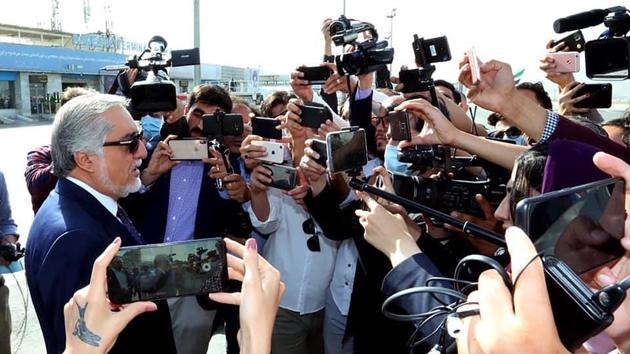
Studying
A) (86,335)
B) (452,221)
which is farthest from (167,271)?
(452,221)

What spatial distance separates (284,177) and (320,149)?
1.03 feet

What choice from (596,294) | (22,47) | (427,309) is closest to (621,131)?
(427,309)

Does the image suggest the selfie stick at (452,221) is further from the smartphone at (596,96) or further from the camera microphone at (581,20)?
the smartphone at (596,96)

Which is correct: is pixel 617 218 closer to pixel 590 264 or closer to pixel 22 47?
pixel 590 264

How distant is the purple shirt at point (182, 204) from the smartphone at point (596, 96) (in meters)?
2.40

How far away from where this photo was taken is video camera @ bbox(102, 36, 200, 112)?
2.72 meters

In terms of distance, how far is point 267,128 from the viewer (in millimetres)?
2766

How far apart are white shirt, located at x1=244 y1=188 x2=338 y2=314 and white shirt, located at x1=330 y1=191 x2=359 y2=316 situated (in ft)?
0.22

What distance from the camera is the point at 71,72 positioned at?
109 ft

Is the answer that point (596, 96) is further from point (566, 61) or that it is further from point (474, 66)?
point (474, 66)

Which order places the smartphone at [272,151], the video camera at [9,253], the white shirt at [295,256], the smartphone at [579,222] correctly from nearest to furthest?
the smartphone at [579,222]
the smartphone at [272,151]
the white shirt at [295,256]
the video camera at [9,253]

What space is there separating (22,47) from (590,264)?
118 feet

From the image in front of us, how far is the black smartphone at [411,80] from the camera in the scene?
2.39 metres

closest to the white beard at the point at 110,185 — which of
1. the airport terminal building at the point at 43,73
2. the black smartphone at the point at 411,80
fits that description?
the black smartphone at the point at 411,80
